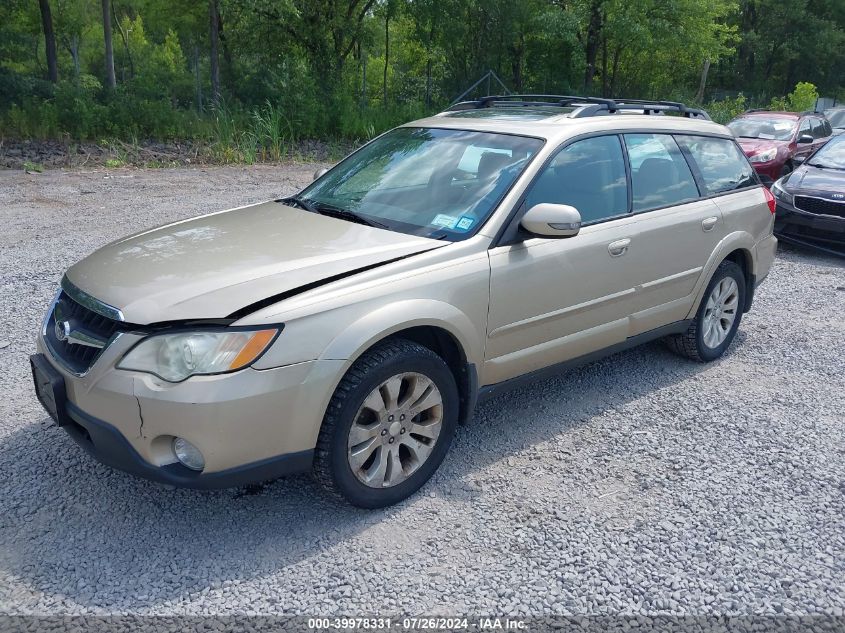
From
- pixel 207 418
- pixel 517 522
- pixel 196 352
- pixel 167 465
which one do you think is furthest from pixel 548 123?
pixel 167 465

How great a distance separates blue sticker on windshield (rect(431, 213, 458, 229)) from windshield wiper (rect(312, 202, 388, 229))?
0.86 ft

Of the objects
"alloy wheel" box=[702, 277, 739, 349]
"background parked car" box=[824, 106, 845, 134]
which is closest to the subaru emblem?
"alloy wheel" box=[702, 277, 739, 349]

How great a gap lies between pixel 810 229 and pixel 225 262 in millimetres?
8133

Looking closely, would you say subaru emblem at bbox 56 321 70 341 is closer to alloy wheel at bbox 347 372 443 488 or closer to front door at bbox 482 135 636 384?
alloy wheel at bbox 347 372 443 488

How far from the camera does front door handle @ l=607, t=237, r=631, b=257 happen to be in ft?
13.8

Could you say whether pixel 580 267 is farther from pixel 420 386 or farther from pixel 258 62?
pixel 258 62

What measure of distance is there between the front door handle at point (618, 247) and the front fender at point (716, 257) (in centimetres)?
91

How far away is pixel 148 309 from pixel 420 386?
Answer: 122 centimetres

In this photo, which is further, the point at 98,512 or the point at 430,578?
the point at 98,512

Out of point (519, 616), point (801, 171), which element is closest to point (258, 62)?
point (801, 171)

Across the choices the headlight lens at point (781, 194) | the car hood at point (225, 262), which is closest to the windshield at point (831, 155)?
the headlight lens at point (781, 194)

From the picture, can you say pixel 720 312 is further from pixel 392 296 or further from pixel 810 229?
pixel 810 229

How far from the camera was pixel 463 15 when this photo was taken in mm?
27891

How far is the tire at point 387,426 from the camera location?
3.11m
